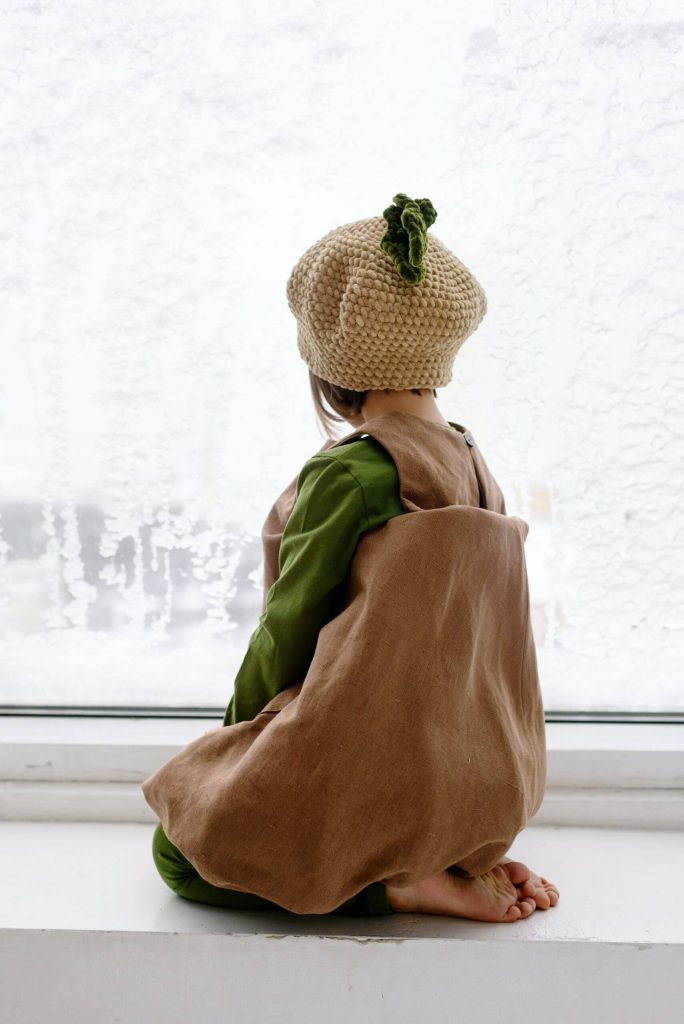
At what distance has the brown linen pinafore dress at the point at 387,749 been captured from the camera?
2.65ft

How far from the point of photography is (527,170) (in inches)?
44.3

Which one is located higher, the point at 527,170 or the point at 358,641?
the point at 527,170

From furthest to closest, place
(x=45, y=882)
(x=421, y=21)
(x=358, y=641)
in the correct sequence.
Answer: (x=421, y=21)
(x=45, y=882)
(x=358, y=641)

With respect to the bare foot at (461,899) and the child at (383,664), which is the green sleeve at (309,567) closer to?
the child at (383,664)

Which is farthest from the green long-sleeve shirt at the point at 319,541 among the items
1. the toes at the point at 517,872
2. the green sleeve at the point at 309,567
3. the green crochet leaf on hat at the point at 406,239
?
the toes at the point at 517,872

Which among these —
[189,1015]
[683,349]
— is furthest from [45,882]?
[683,349]

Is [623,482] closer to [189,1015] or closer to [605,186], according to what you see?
[605,186]

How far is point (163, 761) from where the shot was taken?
1145mm

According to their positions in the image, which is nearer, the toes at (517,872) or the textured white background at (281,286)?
the toes at (517,872)

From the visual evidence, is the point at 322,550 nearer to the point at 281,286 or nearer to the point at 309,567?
the point at 309,567

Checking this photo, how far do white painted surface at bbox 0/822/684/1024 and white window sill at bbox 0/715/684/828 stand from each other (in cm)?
22

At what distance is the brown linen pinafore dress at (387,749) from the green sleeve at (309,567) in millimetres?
20

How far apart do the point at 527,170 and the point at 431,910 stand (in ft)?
2.75

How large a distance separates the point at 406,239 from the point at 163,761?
2.26ft
